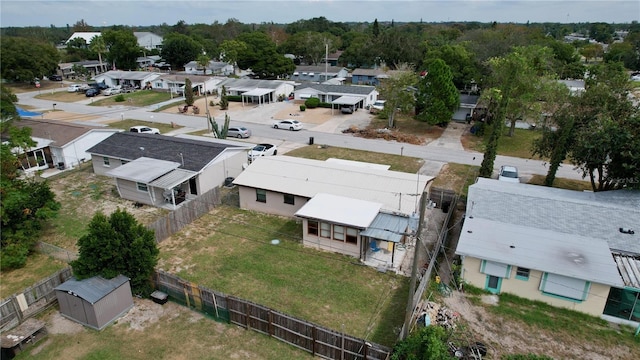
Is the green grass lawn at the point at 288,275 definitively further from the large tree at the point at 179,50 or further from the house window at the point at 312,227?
the large tree at the point at 179,50

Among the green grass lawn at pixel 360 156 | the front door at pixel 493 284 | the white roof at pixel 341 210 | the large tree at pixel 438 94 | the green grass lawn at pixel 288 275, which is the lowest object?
the green grass lawn at pixel 288 275

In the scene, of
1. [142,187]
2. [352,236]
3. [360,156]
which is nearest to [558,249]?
[352,236]

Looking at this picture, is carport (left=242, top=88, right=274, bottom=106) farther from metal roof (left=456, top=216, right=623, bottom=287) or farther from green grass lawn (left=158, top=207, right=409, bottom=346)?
metal roof (left=456, top=216, right=623, bottom=287)

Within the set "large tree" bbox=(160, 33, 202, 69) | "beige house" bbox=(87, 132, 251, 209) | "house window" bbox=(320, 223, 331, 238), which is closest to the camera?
"house window" bbox=(320, 223, 331, 238)

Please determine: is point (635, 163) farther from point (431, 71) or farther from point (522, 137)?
point (431, 71)

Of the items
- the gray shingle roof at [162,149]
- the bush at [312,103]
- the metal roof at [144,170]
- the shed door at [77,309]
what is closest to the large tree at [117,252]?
the shed door at [77,309]

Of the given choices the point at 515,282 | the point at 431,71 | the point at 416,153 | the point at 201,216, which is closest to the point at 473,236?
the point at 515,282

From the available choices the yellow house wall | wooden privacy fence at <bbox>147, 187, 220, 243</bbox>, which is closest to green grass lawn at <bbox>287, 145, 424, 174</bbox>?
wooden privacy fence at <bbox>147, 187, 220, 243</bbox>
